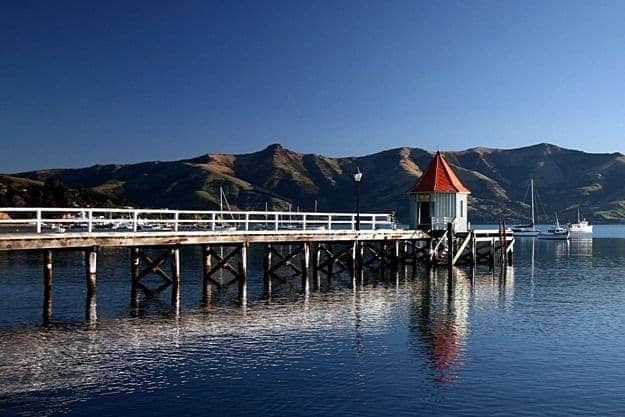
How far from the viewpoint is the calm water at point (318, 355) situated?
18266 mm

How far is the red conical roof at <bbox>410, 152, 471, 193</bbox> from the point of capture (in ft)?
185

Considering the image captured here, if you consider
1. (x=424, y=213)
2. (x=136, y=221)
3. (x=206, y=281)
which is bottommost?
(x=206, y=281)

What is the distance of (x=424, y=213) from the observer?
2261 inches

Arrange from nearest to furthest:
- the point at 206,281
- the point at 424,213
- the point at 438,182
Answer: the point at 206,281, the point at 438,182, the point at 424,213

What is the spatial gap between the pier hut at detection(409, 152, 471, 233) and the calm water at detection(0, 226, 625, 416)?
646 inches

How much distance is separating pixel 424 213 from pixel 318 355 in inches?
1395

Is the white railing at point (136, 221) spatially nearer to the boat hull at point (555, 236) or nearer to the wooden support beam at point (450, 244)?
the wooden support beam at point (450, 244)

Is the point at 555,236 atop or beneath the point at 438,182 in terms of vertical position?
beneath

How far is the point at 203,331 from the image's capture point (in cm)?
2739

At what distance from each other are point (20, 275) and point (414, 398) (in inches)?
1538

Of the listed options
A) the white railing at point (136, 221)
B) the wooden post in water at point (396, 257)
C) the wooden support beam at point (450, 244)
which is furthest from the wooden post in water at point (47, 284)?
the wooden support beam at point (450, 244)

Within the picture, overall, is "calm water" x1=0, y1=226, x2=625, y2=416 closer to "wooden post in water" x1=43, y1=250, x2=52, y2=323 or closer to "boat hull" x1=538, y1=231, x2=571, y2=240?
"wooden post in water" x1=43, y1=250, x2=52, y2=323

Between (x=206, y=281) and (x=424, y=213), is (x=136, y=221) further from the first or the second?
(x=424, y=213)

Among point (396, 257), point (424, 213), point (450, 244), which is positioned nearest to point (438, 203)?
point (424, 213)
